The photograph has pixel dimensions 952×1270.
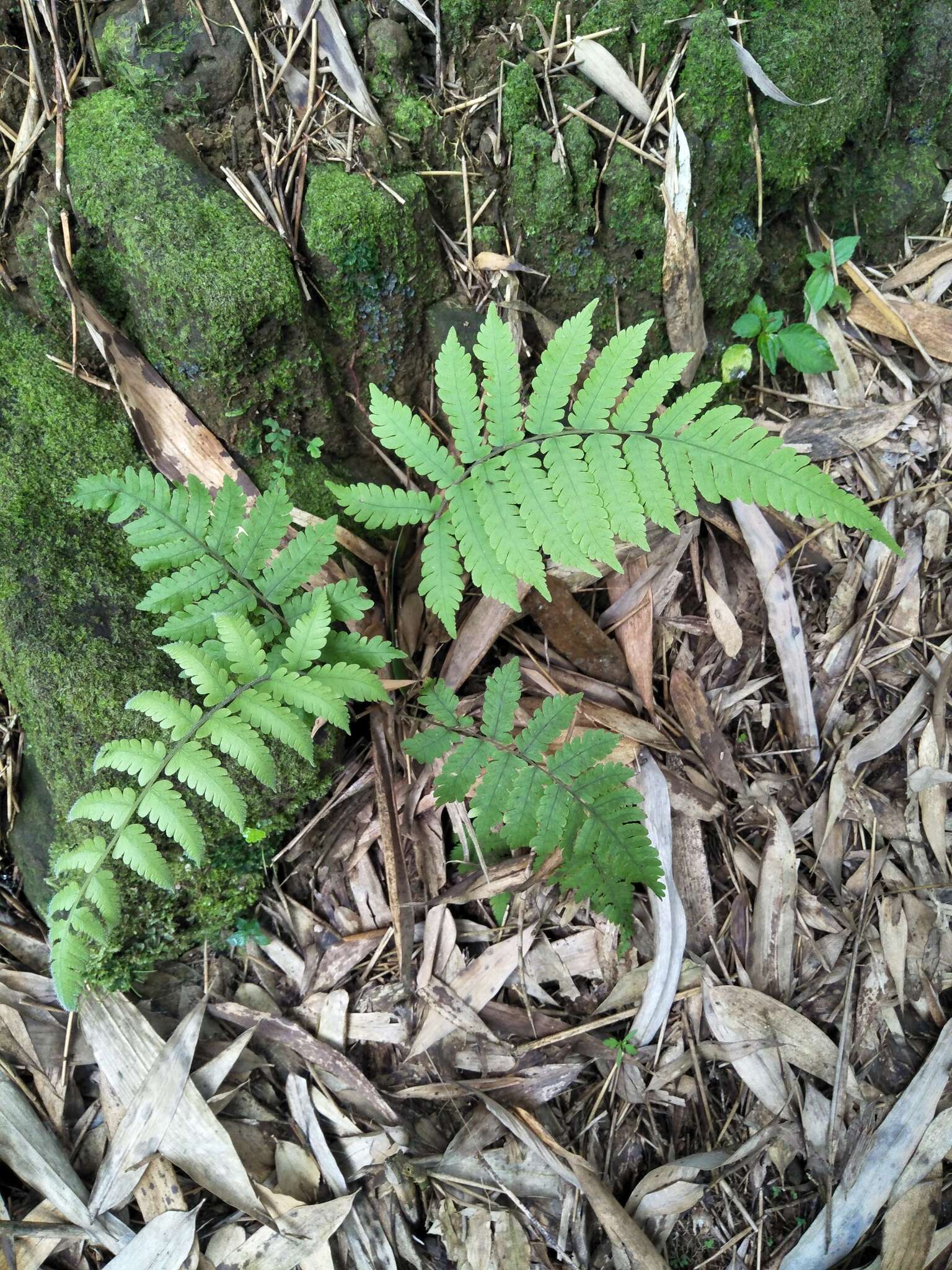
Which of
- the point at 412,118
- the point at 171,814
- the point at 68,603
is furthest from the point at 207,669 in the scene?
the point at 412,118

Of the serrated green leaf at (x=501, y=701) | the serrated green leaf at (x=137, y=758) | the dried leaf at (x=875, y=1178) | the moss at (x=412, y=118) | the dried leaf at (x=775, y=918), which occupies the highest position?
the moss at (x=412, y=118)

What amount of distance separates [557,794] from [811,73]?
2.72m

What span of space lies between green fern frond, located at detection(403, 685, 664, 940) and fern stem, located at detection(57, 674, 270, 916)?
0.62 m

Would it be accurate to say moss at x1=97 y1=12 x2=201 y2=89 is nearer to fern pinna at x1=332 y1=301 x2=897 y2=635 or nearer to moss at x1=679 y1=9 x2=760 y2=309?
fern pinna at x1=332 y1=301 x2=897 y2=635

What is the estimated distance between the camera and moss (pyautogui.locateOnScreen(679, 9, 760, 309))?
9.26 feet

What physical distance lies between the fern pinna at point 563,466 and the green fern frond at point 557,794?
47cm

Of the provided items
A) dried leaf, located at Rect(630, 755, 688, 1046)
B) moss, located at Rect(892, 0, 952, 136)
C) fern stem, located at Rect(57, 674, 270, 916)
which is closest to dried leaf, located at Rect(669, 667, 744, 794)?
dried leaf, located at Rect(630, 755, 688, 1046)

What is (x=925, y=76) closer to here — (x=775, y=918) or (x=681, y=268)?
(x=681, y=268)

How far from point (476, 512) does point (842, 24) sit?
7.39 ft

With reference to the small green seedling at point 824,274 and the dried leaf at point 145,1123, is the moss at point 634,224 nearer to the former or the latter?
the small green seedling at point 824,274

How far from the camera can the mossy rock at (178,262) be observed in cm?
268

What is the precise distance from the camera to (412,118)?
2889 mm

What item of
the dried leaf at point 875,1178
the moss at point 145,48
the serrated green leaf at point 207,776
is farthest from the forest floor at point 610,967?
the serrated green leaf at point 207,776

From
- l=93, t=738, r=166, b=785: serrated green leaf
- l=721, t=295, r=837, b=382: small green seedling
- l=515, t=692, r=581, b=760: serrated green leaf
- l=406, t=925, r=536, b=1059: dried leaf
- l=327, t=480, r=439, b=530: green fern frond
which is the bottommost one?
l=406, t=925, r=536, b=1059: dried leaf
